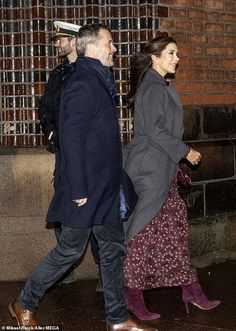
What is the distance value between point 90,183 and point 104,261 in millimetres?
551

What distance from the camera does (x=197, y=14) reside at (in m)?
7.80

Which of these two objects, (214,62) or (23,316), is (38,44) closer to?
(214,62)

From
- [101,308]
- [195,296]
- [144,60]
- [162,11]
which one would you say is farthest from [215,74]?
[101,308]

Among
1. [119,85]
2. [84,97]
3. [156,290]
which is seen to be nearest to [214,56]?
[119,85]

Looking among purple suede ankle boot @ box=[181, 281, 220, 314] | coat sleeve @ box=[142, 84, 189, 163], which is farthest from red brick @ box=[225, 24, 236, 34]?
purple suede ankle boot @ box=[181, 281, 220, 314]

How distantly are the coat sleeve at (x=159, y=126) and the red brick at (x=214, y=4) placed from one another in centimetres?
226

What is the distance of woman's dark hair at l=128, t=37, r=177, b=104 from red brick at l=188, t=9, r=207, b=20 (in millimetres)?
1664

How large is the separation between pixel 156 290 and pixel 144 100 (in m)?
1.78

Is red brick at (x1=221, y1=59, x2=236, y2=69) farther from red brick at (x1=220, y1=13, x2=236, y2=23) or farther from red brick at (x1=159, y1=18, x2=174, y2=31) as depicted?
red brick at (x1=159, y1=18, x2=174, y2=31)

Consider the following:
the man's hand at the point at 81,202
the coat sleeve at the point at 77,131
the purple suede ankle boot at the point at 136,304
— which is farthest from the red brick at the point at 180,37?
the man's hand at the point at 81,202

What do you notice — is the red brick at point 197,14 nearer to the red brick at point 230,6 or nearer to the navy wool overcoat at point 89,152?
the red brick at point 230,6

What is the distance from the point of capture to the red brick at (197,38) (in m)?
7.71

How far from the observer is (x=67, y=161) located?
520 centimetres

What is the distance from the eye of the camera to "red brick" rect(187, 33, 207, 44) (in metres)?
7.71
